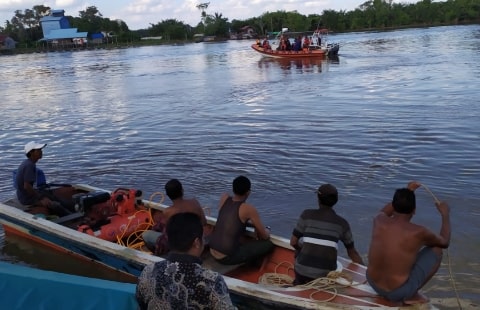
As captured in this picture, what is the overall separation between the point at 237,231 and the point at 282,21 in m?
110

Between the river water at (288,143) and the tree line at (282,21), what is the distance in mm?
70580

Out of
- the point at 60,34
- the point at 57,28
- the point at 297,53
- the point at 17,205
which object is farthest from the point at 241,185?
the point at 57,28

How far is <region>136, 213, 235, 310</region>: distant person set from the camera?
9.15 feet

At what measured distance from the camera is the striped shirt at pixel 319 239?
4.69m

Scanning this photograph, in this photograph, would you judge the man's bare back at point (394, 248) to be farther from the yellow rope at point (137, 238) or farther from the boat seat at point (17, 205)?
the boat seat at point (17, 205)

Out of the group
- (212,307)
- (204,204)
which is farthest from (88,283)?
(204,204)

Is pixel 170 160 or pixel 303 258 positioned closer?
pixel 303 258

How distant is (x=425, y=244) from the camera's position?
13.8 feet

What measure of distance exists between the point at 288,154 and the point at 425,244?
26.7 feet

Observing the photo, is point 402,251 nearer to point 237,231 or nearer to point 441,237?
point 441,237

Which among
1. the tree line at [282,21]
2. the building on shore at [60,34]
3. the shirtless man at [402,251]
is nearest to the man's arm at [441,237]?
the shirtless man at [402,251]

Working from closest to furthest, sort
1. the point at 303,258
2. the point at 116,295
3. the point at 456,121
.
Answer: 1. the point at 116,295
2. the point at 303,258
3. the point at 456,121

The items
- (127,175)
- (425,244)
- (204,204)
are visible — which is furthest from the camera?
(127,175)

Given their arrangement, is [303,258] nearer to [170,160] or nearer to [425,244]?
[425,244]
